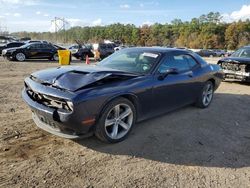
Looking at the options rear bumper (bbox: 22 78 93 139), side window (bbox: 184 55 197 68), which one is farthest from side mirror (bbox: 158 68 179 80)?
rear bumper (bbox: 22 78 93 139)

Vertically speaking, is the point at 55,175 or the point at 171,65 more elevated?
the point at 171,65

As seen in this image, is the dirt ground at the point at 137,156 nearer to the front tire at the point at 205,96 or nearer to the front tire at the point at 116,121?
the front tire at the point at 116,121

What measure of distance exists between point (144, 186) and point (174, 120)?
2.51m

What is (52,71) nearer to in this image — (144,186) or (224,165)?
(144,186)

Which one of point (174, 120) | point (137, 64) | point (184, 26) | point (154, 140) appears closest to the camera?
point (154, 140)

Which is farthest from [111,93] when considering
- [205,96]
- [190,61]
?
[205,96]

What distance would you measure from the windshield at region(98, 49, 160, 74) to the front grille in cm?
153

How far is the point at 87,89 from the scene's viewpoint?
149 inches

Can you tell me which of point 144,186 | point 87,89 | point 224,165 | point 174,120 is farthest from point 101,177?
point 174,120

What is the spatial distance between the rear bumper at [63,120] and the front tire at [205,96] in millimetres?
3438

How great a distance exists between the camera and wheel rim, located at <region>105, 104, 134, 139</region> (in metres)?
4.17

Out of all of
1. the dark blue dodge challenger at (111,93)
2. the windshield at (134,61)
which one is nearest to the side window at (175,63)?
the dark blue dodge challenger at (111,93)

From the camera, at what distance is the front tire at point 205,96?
641 centimetres

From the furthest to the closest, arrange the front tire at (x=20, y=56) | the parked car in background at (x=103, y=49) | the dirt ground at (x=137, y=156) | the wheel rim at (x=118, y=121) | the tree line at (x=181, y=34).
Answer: the tree line at (x=181, y=34), the parked car in background at (x=103, y=49), the front tire at (x=20, y=56), the wheel rim at (x=118, y=121), the dirt ground at (x=137, y=156)
